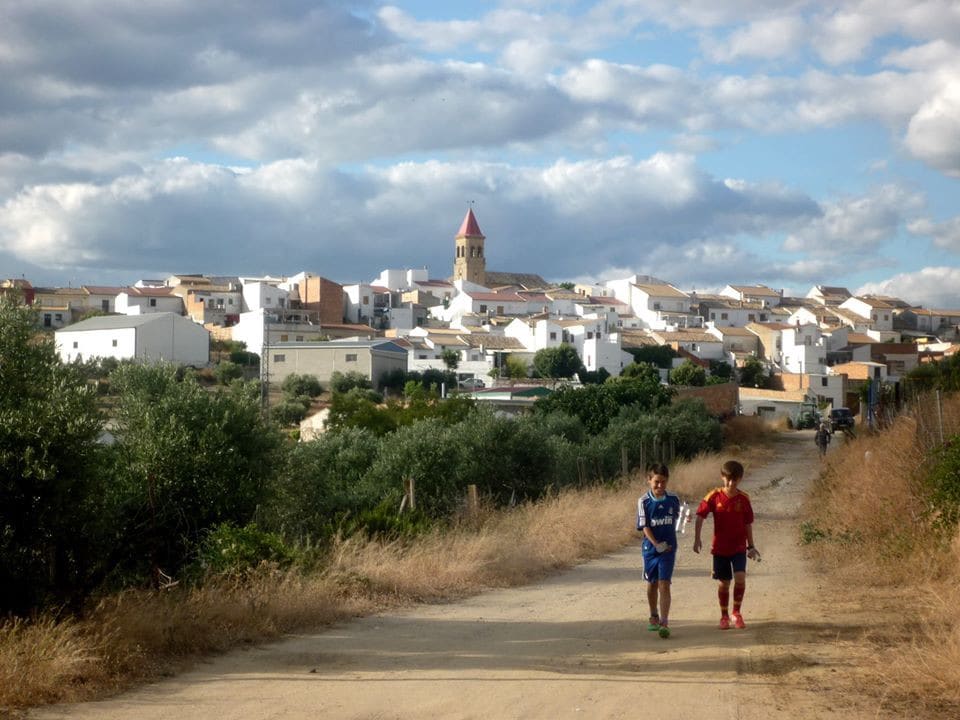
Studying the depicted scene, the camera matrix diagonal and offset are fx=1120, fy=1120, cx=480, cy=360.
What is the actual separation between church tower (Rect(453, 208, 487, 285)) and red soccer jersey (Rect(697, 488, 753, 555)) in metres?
153

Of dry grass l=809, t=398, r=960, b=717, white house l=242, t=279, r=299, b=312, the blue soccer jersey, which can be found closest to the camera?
dry grass l=809, t=398, r=960, b=717

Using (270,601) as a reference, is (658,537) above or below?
above

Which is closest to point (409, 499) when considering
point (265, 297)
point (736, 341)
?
point (736, 341)

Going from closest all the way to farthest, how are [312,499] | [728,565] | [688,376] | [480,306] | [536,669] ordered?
1. [536,669]
2. [728,565]
3. [312,499]
4. [688,376]
5. [480,306]

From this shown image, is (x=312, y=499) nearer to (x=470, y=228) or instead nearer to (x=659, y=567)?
(x=659, y=567)

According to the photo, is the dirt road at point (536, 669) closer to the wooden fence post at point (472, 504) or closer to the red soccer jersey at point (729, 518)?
the red soccer jersey at point (729, 518)

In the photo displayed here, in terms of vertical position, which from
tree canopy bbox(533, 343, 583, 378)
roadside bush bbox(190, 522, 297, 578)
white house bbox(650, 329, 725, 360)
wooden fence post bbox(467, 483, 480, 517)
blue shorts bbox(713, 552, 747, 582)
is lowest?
wooden fence post bbox(467, 483, 480, 517)

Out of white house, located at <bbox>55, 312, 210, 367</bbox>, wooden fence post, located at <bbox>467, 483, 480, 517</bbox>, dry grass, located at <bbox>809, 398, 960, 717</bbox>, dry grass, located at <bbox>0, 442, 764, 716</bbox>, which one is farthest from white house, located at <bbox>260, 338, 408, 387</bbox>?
dry grass, located at <bbox>0, 442, 764, 716</bbox>

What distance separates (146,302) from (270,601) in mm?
113361

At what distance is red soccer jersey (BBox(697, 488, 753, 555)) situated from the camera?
9.99m

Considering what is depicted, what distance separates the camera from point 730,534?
10055 mm

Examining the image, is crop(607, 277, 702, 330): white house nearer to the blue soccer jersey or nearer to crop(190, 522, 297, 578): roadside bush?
crop(190, 522, 297, 578): roadside bush

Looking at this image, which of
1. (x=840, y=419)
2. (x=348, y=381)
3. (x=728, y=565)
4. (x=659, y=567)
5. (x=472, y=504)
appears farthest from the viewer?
(x=348, y=381)

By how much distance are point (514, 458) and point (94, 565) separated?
14.8 meters
